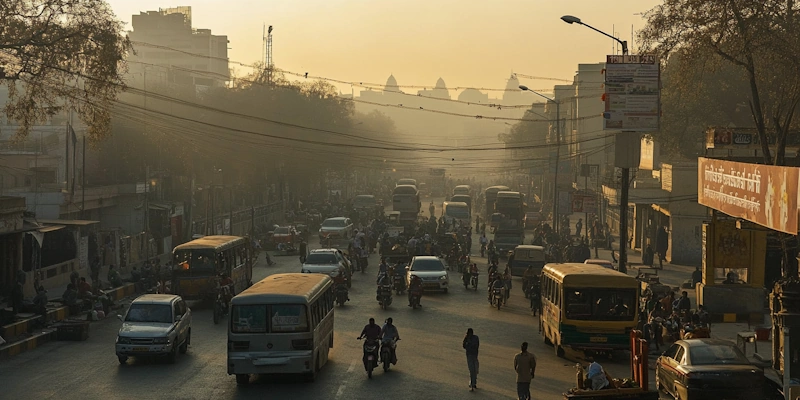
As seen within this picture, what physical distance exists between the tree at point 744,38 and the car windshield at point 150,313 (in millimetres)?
16800

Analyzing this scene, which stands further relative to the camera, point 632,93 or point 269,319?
point 632,93

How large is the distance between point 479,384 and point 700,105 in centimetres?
4334

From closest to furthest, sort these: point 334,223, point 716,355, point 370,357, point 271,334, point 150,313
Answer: point 716,355 → point 271,334 → point 370,357 → point 150,313 → point 334,223

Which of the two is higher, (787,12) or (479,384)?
(787,12)

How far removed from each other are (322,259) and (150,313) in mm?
15463

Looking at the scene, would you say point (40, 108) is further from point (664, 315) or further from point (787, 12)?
point (787, 12)

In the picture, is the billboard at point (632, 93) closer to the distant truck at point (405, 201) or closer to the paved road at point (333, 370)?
the paved road at point (333, 370)

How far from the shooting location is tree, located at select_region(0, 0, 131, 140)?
3106 centimetres

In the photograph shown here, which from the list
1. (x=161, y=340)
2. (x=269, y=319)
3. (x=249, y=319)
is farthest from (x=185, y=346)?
(x=269, y=319)

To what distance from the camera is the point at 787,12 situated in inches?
1210

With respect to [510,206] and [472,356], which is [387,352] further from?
[510,206]

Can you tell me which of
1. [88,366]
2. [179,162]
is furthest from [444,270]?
[179,162]

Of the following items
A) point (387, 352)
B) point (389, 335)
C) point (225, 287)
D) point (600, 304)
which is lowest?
point (387, 352)

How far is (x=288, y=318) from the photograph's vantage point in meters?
20.9
